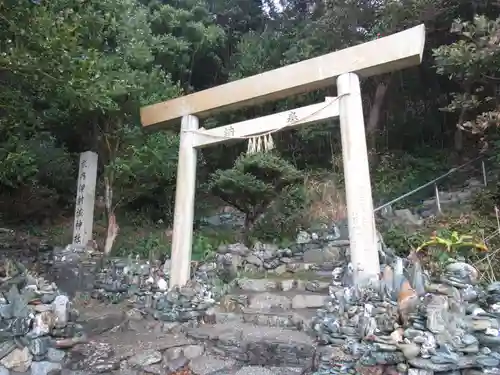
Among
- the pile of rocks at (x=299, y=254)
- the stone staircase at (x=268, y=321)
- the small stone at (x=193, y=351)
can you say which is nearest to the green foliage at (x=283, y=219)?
the pile of rocks at (x=299, y=254)

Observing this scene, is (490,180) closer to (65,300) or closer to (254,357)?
(254,357)

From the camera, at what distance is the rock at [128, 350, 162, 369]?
471cm

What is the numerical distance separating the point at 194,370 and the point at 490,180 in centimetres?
715

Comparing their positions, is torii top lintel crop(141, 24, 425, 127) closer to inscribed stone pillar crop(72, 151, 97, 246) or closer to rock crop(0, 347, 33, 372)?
inscribed stone pillar crop(72, 151, 97, 246)

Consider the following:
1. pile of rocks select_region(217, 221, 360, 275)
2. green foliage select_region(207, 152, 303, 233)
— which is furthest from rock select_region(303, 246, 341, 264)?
green foliage select_region(207, 152, 303, 233)

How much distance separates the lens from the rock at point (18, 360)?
452 centimetres

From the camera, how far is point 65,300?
501cm

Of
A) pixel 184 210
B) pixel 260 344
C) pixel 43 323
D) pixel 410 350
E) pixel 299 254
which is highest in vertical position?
pixel 184 210

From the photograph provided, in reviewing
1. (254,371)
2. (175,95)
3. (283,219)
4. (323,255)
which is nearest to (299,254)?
(323,255)

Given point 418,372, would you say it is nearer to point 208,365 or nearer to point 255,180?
point 208,365

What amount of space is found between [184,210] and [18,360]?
3102 millimetres

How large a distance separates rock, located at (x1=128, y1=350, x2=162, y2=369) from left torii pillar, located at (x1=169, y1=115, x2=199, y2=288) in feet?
5.99

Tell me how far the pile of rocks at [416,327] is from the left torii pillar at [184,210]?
2.79 m

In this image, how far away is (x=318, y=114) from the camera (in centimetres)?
585
